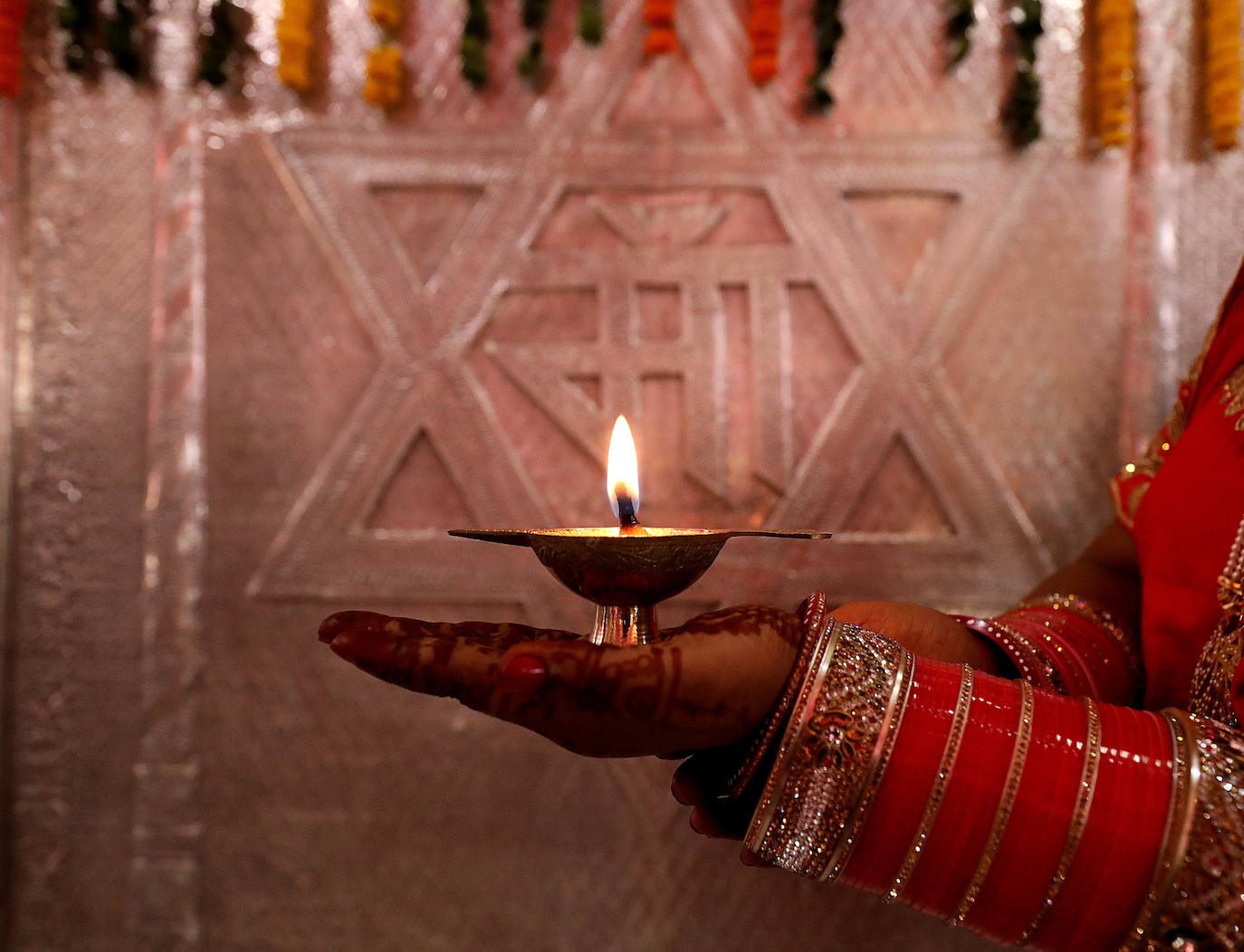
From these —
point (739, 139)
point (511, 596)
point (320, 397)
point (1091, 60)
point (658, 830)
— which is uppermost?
point (1091, 60)

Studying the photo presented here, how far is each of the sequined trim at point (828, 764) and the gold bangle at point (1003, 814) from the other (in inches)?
4.2

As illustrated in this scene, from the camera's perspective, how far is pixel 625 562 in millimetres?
569

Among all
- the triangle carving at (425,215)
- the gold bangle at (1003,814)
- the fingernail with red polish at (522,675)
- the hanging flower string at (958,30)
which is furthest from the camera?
the triangle carving at (425,215)

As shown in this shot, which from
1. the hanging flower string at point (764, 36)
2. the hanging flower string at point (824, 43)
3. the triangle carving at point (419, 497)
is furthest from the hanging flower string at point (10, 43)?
the hanging flower string at point (824, 43)

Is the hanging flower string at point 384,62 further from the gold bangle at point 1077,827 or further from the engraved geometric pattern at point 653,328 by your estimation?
the gold bangle at point 1077,827

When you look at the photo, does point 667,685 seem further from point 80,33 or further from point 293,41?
point 80,33

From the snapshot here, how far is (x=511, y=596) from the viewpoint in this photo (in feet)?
5.22

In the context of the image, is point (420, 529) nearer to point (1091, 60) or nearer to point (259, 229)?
point (259, 229)

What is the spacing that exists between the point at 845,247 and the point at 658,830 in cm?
130

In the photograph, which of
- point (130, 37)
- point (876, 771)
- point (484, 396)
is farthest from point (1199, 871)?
point (130, 37)

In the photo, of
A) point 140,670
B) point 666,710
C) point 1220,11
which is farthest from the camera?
point 140,670

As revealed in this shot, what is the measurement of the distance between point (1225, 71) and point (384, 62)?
5.62ft

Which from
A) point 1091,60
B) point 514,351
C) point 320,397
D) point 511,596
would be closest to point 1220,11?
point 1091,60

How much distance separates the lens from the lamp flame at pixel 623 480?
→ 619 millimetres
